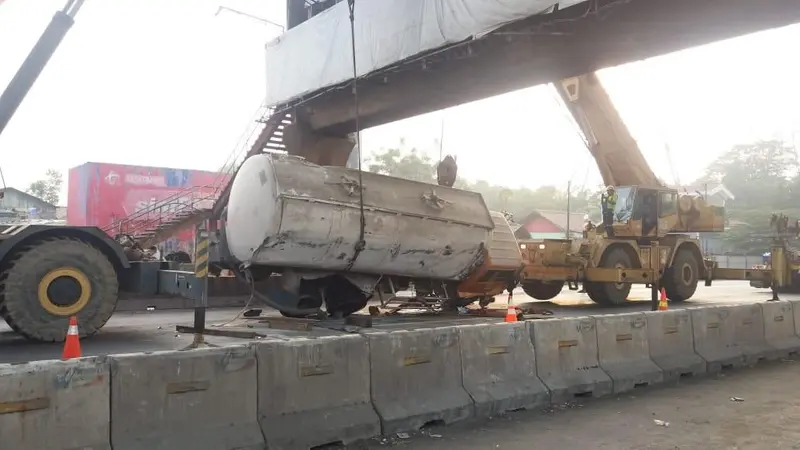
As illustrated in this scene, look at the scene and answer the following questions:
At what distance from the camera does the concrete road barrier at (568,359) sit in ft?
23.3

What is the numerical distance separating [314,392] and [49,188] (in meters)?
58.8

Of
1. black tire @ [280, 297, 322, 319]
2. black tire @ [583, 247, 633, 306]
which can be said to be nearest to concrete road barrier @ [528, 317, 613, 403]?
black tire @ [280, 297, 322, 319]

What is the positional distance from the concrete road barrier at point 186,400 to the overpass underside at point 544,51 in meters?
9.66

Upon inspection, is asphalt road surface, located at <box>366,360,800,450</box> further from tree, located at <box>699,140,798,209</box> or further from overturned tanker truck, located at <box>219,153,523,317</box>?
tree, located at <box>699,140,798,209</box>

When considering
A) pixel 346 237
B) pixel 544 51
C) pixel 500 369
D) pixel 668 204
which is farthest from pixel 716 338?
pixel 668 204

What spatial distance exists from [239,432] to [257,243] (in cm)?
455

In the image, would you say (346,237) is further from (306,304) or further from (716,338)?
(716,338)

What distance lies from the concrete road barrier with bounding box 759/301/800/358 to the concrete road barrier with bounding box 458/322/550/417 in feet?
18.5

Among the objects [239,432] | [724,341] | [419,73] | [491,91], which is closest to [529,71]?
[491,91]

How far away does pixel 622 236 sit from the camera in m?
16.1

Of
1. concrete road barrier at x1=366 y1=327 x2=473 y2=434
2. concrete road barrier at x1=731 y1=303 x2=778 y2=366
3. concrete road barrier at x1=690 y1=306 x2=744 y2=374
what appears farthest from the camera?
concrete road barrier at x1=731 y1=303 x2=778 y2=366

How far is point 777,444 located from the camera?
570 cm

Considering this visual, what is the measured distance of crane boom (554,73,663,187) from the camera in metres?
16.8

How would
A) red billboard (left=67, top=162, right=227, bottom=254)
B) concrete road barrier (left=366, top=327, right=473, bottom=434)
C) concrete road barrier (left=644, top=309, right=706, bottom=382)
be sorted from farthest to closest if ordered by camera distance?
red billboard (left=67, top=162, right=227, bottom=254)
concrete road barrier (left=644, top=309, right=706, bottom=382)
concrete road barrier (left=366, top=327, right=473, bottom=434)
